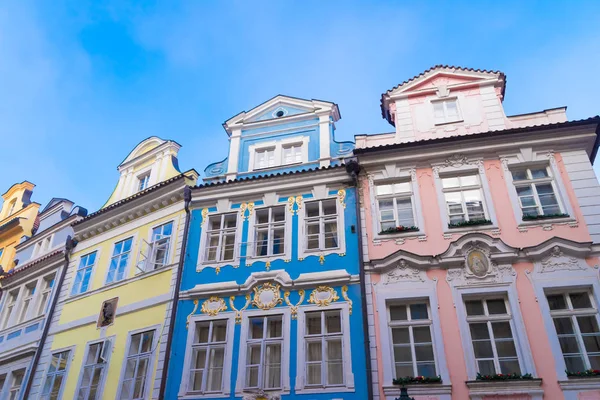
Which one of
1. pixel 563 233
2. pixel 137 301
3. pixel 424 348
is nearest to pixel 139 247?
pixel 137 301

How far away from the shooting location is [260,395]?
12914mm

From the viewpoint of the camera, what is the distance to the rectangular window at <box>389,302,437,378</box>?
40.8 ft

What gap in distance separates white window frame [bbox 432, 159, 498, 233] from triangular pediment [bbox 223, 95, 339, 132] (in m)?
5.01

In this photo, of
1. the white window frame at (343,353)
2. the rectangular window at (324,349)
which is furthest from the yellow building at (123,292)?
the rectangular window at (324,349)

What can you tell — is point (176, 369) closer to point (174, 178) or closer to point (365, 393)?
point (365, 393)

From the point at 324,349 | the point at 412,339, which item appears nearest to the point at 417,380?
the point at 412,339

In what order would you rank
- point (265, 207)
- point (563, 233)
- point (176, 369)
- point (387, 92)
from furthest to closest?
point (387, 92) → point (265, 207) → point (176, 369) → point (563, 233)

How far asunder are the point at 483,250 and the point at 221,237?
7837 mm

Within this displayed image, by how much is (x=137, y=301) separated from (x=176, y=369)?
3.19 meters

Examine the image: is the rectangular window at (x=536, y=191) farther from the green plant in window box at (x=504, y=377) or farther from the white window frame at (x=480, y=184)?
the green plant in window box at (x=504, y=377)

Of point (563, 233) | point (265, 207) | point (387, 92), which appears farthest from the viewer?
point (387, 92)

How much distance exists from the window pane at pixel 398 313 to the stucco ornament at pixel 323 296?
148 cm

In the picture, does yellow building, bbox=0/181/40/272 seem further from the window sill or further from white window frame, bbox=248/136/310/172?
the window sill

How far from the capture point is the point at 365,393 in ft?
40.2
